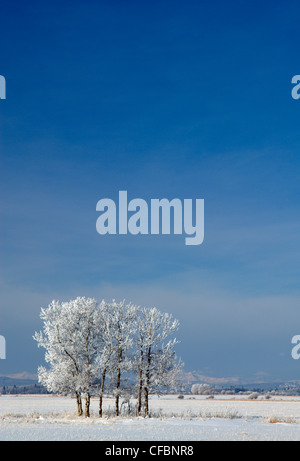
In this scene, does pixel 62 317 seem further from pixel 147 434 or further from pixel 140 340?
pixel 147 434

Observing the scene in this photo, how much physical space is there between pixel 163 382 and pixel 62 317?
31.8 ft

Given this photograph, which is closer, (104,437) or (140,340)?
(104,437)

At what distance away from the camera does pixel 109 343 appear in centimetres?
4303

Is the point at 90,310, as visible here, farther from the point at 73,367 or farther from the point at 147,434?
the point at 147,434

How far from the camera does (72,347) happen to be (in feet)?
141

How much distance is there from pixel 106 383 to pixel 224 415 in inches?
386

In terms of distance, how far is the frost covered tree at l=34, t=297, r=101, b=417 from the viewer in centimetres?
4256

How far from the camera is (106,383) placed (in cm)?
4347

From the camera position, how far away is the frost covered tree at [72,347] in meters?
42.6
